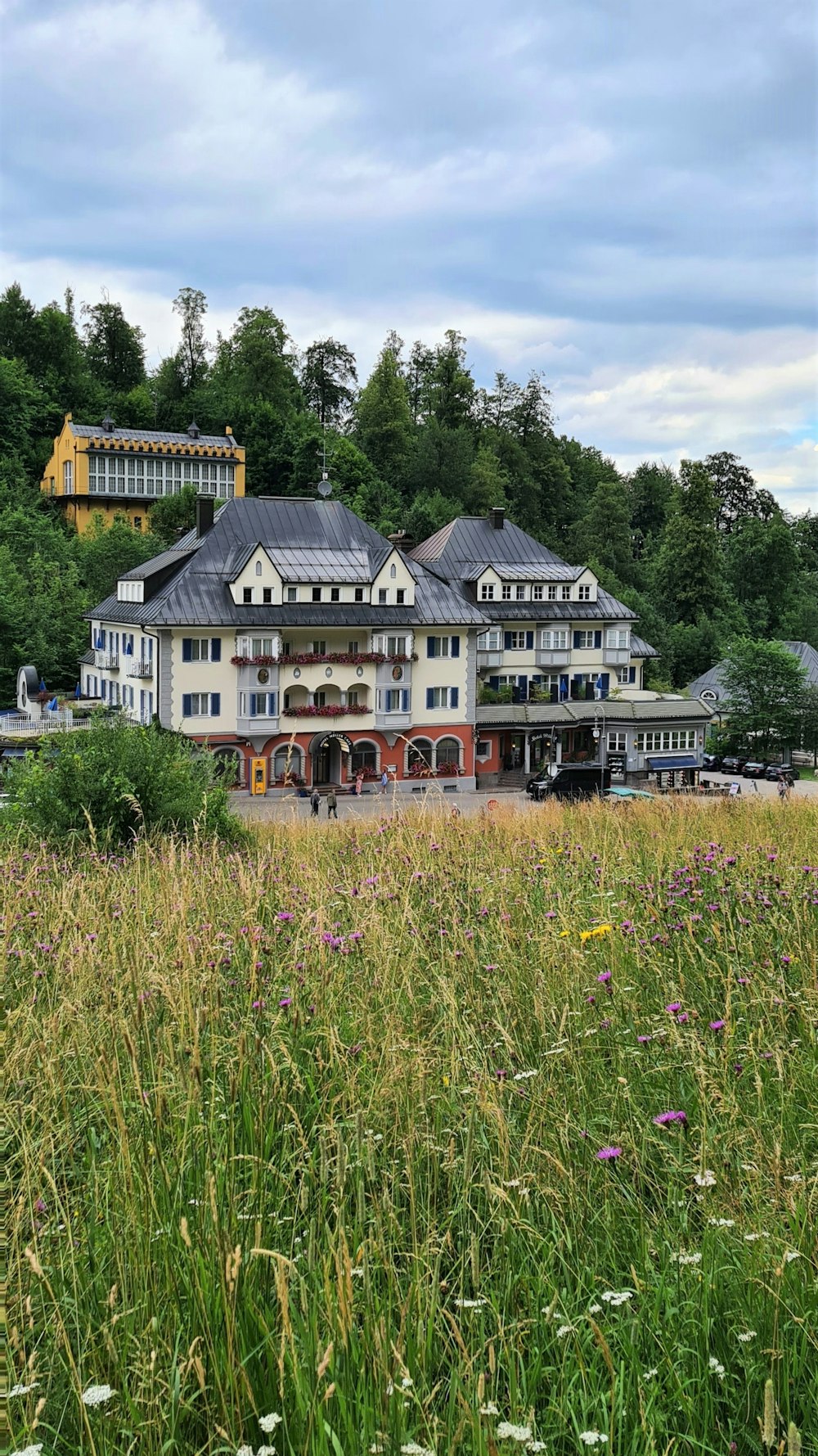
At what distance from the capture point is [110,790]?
12992 mm

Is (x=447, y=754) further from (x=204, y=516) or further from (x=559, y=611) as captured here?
(x=204, y=516)

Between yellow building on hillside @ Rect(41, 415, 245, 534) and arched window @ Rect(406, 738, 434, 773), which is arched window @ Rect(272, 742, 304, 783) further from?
yellow building on hillside @ Rect(41, 415, 245, 534)

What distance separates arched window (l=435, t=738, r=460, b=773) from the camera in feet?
165

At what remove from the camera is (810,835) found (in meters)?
10.6

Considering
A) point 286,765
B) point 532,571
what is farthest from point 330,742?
point 532,571

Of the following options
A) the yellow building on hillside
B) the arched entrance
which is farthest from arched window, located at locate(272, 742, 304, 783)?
the yellow building on hillside

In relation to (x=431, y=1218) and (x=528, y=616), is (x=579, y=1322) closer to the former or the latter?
(x=431, y=1218)

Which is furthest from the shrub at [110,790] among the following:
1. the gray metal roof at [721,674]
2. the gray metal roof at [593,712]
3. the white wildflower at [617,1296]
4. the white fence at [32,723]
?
the gray metal roof at [721,674]

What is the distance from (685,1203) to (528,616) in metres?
53.1

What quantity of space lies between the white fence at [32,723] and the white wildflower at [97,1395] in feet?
134

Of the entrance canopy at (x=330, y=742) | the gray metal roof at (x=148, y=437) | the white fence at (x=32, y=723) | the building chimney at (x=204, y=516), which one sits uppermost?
the gray metal roof at (x=148, y=437)

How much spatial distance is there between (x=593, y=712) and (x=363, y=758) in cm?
1122

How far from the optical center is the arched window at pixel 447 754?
50.3 meters

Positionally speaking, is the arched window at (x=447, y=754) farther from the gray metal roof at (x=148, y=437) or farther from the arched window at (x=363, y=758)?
the gray metal roof at (x=148, y=437)
